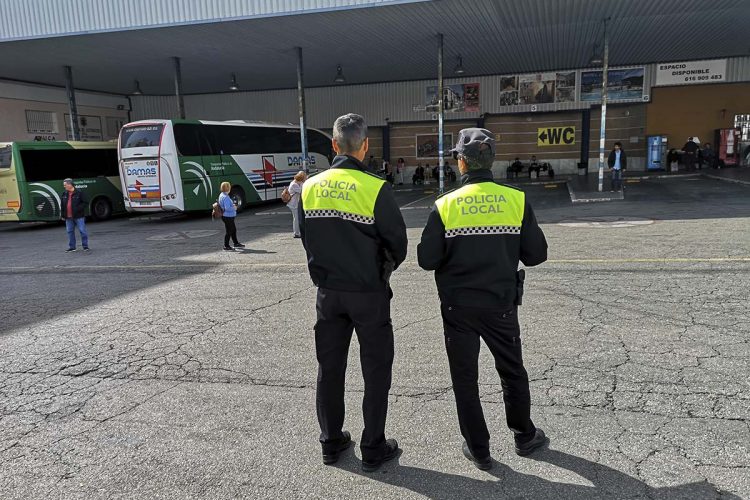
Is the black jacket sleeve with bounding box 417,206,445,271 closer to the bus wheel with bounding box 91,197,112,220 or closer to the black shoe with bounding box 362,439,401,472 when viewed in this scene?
the black shoe with bounding box 362,439,401,472

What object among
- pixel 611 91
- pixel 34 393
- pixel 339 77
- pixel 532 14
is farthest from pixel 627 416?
pixel 611 91

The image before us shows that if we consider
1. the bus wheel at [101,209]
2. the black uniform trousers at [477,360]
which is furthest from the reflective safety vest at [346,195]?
the bus wheel at [101,209]

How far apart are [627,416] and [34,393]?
14.8ft

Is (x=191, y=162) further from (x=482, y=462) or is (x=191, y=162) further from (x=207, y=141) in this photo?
(x=482, y=462)

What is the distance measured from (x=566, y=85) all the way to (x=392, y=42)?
12340mm

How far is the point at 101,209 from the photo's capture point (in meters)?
20.0

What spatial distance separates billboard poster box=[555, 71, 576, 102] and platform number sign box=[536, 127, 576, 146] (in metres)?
1.69

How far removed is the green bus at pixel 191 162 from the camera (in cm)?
1759

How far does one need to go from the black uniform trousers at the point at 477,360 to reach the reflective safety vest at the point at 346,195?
0.73 metres

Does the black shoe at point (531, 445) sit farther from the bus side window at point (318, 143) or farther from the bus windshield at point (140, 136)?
the bus side window at point (318, 143)

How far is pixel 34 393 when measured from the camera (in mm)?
4371

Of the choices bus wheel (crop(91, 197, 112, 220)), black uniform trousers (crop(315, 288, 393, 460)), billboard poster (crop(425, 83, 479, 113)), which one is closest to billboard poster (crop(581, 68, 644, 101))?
billboard poster (crop(425, 83, 479, 113))

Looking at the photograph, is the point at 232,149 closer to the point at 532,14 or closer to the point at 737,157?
the point at 532,14

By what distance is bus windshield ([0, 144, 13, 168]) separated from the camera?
677 inches
